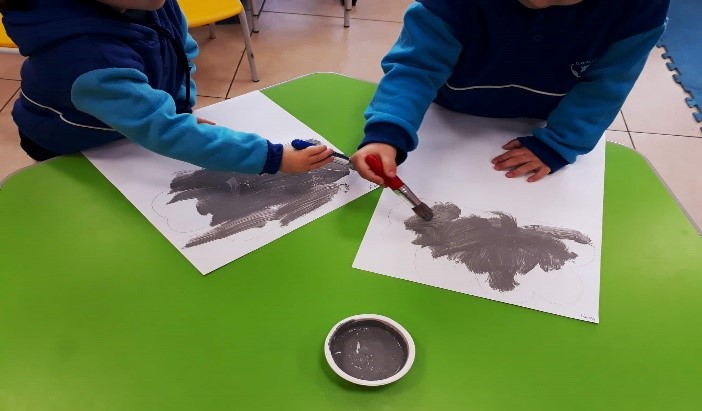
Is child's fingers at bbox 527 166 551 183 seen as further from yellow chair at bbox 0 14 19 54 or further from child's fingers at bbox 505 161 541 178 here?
yellow chair at bbox 0 14 19 54

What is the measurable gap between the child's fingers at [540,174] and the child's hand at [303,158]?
283mm

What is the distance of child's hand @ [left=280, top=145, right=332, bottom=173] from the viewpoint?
2.23ft

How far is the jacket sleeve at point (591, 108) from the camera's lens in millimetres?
728

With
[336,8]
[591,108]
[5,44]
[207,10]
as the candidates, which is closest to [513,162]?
[591,108]

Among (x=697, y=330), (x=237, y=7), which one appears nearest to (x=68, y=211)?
(x=697, y=330)

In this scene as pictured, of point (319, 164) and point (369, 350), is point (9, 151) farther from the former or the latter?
point (369, 350)

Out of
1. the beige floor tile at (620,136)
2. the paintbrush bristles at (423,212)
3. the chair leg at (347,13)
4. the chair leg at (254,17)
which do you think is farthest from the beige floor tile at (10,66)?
the beige floor tile at (620,136)

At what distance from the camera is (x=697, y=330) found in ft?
1.80

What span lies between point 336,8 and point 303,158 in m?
1.75

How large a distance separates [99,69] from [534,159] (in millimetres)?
577

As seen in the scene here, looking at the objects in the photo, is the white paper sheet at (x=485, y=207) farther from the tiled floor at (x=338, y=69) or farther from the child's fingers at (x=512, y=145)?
the tiled floor at (x=338, y=69)

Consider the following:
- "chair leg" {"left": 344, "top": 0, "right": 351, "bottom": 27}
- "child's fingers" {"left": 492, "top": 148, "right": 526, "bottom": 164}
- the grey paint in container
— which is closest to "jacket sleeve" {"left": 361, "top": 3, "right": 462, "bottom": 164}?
"child's fingers" {"left": 492, "top": 148, "right": 526, "bottom": 164}

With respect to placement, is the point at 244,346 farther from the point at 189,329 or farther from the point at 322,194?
the point at 322,194

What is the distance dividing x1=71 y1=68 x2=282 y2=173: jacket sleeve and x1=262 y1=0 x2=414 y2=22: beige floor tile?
165 cm
